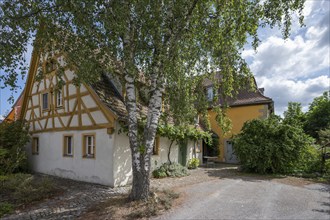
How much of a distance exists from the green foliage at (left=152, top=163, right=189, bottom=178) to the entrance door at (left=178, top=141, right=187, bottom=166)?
5.82ft

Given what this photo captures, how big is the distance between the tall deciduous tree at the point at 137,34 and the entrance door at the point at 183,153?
7.62 m

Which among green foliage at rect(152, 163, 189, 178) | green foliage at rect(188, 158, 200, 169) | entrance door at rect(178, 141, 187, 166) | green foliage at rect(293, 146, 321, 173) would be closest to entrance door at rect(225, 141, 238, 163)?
green foliage at rect(188, 158, 200, 169)

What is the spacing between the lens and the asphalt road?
648 cm

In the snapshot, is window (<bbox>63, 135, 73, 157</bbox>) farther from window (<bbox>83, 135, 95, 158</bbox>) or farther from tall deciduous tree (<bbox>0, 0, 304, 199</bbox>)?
tall deciduous tree (<bbox>0, 0, 304, 199</bbox>)

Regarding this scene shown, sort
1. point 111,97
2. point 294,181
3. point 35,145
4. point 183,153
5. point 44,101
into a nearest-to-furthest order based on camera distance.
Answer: point 294,181 → point 111,97 → point 44,101 → point 35,145 → point 183,153

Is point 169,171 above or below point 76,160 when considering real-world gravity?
below

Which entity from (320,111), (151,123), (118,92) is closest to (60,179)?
(118,92)

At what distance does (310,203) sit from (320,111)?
32082 mm

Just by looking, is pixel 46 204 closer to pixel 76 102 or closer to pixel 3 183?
pixel 3 183

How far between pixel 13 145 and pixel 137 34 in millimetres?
10861

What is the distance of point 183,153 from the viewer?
15.8 meters

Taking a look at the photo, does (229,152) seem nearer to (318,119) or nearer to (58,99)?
(58,99)

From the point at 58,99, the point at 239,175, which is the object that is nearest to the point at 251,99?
the point at 239,175

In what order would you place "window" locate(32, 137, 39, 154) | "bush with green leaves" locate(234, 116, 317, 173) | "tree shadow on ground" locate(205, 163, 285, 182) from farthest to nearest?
"window" locate(32, 137, 39, 154), "bush with green leaves" locate(234, 116, 317, 173), "tree shadow on ground" locate(205, 163, 285, 182)
